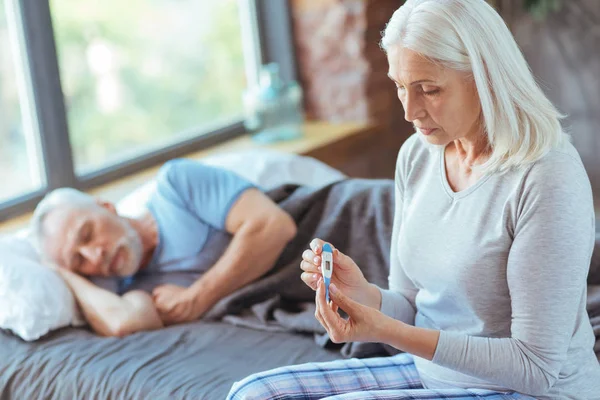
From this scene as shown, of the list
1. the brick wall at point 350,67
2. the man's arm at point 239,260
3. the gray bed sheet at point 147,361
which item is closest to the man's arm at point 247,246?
the man's arm at point 239,260

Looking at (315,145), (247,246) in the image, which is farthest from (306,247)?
(315,145)

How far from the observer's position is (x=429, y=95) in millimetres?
1295

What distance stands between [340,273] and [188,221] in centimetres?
75

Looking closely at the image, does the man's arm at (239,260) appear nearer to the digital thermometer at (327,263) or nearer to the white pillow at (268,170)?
the white pillow at (268,170)

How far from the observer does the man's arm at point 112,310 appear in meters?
1.94

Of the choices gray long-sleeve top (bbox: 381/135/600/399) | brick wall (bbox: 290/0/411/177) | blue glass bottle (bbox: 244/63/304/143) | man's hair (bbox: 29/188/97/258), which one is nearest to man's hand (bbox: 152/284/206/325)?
man's hair (bbox: 29/188/97/258)

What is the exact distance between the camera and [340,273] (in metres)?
1.43

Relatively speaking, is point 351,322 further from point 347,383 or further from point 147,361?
point 147,361

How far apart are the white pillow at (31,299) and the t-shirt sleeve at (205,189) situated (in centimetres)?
36

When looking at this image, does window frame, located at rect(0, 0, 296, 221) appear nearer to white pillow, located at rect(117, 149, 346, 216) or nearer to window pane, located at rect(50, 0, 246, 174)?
window pane, located at rect(50, 0, 246, 174)

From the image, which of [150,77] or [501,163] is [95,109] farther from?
[501,163]

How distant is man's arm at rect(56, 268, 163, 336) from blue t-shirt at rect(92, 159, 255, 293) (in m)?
0.07

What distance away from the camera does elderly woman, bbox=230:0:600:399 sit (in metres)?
1.24

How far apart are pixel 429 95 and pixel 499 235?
24 cm
